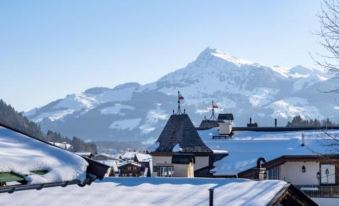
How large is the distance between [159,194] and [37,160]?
21.9 feet

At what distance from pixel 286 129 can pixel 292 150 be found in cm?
580

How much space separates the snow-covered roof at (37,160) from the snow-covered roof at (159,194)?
219 inches

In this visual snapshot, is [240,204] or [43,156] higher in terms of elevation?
[43,156]

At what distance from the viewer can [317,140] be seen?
32.9 meters

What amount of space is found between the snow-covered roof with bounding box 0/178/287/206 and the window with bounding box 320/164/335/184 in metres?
21.4

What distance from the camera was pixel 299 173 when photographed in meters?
32.4

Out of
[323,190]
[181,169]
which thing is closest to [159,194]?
[181,169]

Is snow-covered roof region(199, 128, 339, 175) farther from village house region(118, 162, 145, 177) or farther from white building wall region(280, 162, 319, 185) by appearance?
village house region(118, 162, 145, 177)

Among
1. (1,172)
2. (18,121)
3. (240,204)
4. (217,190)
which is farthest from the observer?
(18,121)

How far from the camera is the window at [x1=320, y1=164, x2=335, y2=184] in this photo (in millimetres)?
31798

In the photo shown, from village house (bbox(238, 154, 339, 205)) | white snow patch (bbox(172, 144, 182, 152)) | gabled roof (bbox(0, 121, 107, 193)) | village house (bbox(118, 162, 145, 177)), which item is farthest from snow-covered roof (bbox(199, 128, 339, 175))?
village house (bbox(118, 162, 145, 177))

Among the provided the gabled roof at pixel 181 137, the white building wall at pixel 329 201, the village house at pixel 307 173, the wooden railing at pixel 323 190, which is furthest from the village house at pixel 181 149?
the white building wall at pixel 329 201

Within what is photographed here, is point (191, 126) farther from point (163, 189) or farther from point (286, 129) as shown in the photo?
point (163, 189)

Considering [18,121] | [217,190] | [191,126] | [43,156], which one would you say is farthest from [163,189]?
[18,121]
